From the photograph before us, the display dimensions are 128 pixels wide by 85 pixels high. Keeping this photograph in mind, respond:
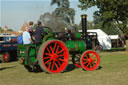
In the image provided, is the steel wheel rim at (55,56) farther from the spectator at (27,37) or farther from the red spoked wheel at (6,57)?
the red spoked wheel at (6,57)

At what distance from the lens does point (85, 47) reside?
838 centimetres

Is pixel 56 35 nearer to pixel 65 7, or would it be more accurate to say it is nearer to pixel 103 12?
pixel 103 12

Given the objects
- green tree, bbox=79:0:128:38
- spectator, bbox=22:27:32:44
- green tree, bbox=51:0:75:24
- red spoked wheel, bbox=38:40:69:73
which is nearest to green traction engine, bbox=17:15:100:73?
red spoked wheel, bbox=38:40:69:73

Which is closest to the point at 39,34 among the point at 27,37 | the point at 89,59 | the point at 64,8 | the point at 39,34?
the point at 39,34

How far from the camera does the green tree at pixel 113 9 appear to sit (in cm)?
2095

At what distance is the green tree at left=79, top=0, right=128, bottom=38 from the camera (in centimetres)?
2095

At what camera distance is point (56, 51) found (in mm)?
7379

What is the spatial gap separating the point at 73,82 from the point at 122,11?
56.7 feet

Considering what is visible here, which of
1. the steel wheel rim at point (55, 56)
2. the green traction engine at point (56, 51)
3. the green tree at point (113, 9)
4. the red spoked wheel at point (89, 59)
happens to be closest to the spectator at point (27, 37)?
the green traction engine at point (56, 51)

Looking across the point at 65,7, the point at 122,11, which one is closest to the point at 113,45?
the point at 122,11

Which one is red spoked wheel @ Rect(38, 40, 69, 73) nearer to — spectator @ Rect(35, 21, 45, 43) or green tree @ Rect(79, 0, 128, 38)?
spectator @ Rect(35, 21, 45, 43)

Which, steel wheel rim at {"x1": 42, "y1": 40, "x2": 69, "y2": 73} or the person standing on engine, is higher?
the person standing on engine

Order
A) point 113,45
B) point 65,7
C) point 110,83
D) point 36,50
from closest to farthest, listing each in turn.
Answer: point 110,83
point 36,50
point 113,45
point 65,7

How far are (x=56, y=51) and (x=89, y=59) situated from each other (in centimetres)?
141
